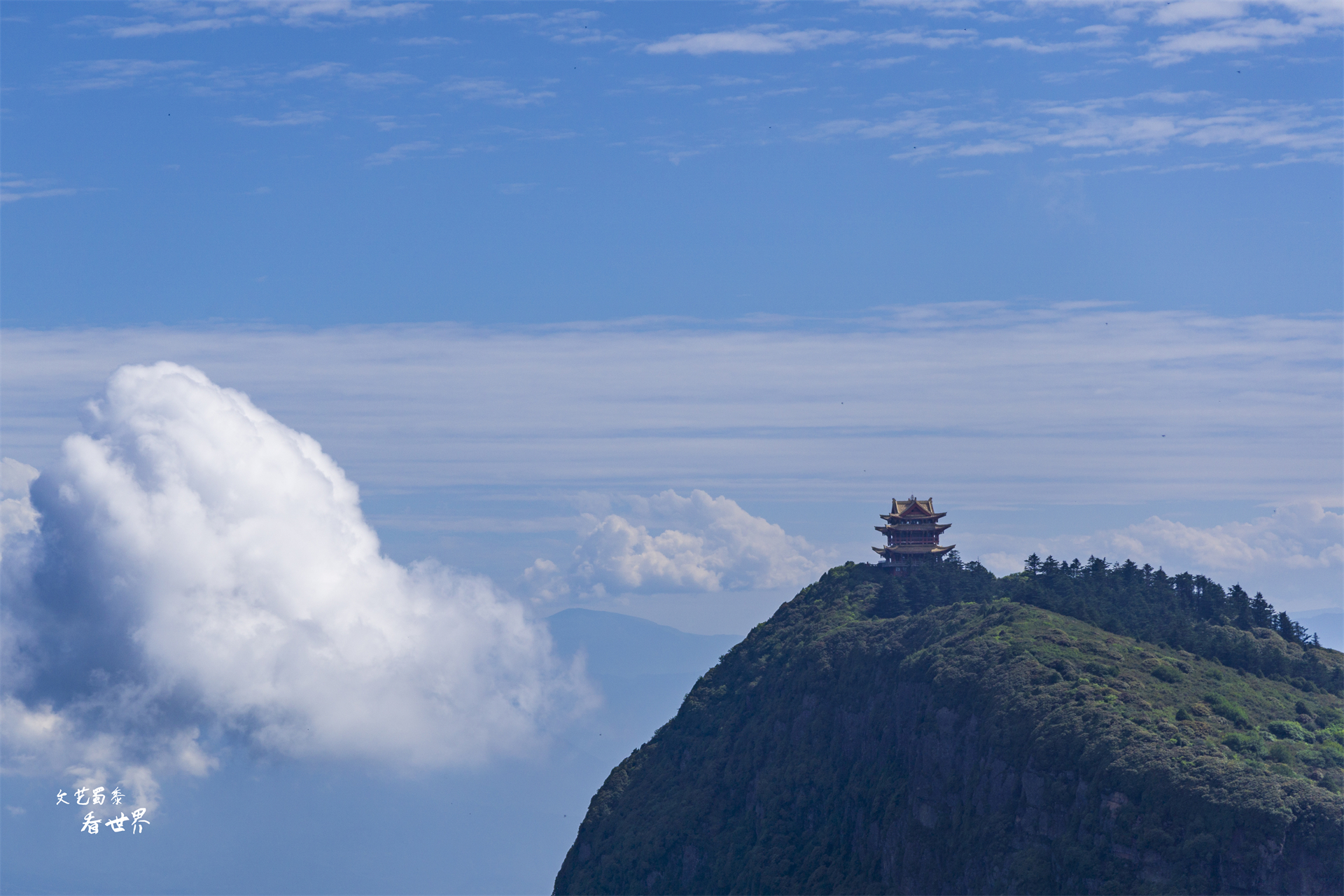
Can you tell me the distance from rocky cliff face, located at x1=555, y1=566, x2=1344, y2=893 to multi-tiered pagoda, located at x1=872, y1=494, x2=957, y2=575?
5.58 m

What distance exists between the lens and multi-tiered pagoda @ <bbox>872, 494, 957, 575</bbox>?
181 m

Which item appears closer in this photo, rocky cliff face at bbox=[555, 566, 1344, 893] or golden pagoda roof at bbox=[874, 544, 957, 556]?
rocky cliff face at bbox=[555, 566, 1344, 893]

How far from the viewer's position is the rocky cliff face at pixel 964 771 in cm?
9988

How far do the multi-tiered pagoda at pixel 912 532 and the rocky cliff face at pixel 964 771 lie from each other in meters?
5.58

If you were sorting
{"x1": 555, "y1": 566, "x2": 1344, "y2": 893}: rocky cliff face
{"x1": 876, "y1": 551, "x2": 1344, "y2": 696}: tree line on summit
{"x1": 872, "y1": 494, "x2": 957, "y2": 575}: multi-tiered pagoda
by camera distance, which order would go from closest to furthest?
{"x1": 555, "y1": 566, "x2": 1344, "y2": 893}: rocky cliff face, {"x1": 876, "y1": 551, "x2": 1344, "y2": 696}: tree line on summit, {"x1": 872, "y1": 494, "x2": 957, "y2": 575}: multi-tiered pagoda

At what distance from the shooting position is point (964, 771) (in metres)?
127

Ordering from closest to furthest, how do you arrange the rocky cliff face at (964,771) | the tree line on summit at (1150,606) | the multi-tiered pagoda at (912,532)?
1. the rocky cliff face at (964,771)
2. the tree line on summit at (1150,606)
3. the multi-tiered pagoda at (912,532)

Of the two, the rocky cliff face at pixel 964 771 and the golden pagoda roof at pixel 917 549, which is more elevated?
the golden pagoda roof at pixel 917 549

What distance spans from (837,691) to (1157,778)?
56.8 meters

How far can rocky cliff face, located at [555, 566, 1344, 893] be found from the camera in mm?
99875

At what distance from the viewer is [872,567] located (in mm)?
188000

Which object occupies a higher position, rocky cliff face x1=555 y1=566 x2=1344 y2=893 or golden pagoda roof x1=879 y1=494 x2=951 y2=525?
golden pagoda roof x1=879 y1=494 x2=951 y2=525

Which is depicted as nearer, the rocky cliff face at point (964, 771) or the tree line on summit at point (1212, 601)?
the rocky cliff face at point (964, 771)

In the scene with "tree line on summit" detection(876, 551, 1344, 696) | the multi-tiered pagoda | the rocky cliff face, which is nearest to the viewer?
the rocky cliff face
